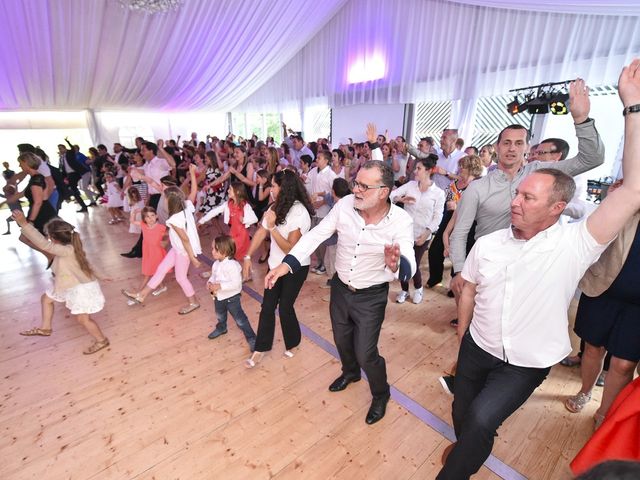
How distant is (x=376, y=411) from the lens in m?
2.24

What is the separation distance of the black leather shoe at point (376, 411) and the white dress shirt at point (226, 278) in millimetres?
1480

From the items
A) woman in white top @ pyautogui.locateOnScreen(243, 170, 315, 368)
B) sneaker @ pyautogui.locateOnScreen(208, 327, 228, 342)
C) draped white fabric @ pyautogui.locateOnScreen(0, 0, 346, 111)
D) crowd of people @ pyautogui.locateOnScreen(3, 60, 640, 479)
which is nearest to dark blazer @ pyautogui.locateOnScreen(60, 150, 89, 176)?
draped white fabric @ pyautogui.locateOnScreen(0, 0, 346, 111)

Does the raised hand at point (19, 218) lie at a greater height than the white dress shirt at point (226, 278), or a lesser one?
greater

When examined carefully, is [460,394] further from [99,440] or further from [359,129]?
[359,129]

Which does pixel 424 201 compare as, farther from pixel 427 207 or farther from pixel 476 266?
pixel 476 266

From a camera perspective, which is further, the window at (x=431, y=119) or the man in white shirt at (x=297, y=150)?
the window at (x=431, y=119)

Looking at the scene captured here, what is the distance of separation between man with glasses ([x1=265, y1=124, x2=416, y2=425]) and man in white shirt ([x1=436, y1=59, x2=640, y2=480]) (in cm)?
48

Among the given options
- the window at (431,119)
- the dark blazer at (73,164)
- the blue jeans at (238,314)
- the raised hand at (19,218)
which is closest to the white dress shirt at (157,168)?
the raised hand at (19,218)

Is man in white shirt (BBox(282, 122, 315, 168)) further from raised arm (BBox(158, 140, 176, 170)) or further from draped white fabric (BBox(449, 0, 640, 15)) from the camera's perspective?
draped white fabric (BBox(449, 0, 640, 15))

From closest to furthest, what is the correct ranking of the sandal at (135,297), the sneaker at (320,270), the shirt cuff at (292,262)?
the shirt cuff at (292,262), the sandal at (135,297), the sneaker at (320,270)

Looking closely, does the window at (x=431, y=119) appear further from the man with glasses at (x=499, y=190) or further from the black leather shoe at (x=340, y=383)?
the black leather shoe at (x=340, y=383)

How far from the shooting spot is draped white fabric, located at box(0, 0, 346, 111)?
8.30 m

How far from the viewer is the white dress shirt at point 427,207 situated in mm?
3668

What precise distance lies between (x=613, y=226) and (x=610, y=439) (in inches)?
36.1
